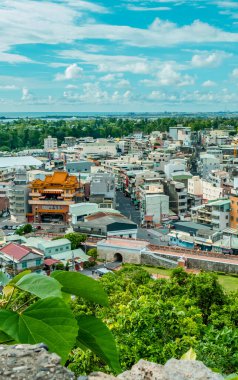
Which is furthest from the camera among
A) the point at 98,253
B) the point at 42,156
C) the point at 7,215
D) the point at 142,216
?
the point at 42,156

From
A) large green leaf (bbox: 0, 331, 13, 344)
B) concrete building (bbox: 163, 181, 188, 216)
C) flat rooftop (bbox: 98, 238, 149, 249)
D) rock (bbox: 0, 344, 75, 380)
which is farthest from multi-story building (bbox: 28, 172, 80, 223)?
rock (bbox: 0, 344, 75, 380)

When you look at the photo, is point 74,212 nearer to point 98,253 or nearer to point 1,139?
point 98,253

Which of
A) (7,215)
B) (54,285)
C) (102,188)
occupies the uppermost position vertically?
(54,285)

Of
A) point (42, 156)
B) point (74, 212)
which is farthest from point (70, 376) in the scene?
point (42, 156)

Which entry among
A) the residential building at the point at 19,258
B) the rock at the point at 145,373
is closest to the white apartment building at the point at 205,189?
the residential building at the point at 19,258

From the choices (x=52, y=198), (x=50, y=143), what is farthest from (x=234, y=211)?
(x=50, y=143)

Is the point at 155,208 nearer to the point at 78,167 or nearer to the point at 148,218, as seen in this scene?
the point at 148,218

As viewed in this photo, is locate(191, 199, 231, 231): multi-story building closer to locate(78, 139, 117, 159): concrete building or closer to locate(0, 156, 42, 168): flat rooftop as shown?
locate(0, 156, 42, 168): flat rooftop

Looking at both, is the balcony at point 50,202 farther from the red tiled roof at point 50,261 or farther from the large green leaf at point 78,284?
the large green leaf at point 78,284
